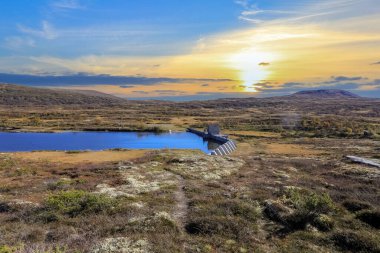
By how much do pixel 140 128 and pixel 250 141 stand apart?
40.0 m

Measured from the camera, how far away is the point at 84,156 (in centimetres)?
5319

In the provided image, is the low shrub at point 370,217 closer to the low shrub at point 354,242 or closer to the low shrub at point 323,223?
the low shrub at point 323,223

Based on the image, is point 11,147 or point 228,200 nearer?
point 228,200

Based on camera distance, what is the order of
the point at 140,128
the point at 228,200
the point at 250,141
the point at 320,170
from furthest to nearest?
the point at 140,128 → the point at 250,141 → the point at 320,170 → the point at 228,200

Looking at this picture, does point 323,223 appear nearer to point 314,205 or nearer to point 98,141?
point 314,205

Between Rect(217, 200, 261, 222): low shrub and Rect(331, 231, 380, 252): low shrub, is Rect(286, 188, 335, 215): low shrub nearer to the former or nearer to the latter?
Rect(217, 200, 261, 222): low shrub

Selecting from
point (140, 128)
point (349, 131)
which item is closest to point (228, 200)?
point (349, 131)

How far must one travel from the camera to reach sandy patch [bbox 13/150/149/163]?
164 feet

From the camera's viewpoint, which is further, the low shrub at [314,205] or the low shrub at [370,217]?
the low shrub at [314,205]

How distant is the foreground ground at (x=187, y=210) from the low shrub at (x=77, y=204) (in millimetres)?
63

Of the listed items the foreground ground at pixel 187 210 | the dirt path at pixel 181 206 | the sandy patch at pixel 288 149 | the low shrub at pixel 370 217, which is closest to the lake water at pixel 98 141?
the sandy patch at pixel 288 149

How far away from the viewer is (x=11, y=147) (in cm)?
7012

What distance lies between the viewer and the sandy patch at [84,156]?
4994 cm

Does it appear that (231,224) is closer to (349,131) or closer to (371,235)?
(371,235)
